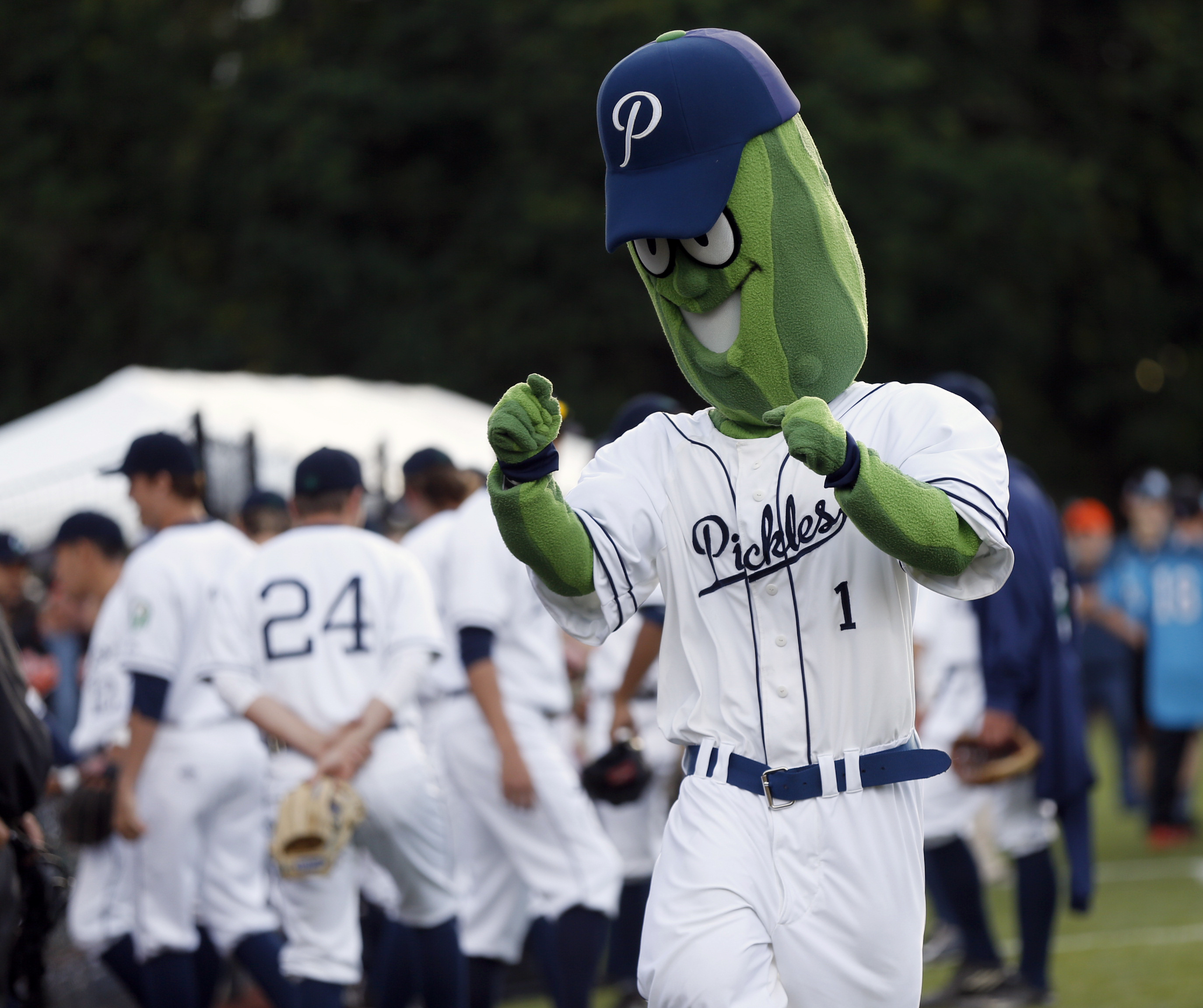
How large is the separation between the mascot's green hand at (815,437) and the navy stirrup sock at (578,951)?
11.7 feet

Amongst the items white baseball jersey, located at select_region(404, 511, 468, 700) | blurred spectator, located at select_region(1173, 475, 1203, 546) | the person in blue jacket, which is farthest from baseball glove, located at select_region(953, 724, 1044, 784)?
blurred spectator, located at select_region(1173, 475, 1203, 546)

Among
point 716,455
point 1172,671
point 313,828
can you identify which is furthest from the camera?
point 1172,671

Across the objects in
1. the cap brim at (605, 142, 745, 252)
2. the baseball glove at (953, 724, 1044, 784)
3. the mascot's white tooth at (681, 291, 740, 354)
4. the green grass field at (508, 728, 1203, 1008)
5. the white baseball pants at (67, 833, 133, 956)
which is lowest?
the green grass field at (508, 728, 1203, 1008)

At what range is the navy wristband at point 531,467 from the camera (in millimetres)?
3164

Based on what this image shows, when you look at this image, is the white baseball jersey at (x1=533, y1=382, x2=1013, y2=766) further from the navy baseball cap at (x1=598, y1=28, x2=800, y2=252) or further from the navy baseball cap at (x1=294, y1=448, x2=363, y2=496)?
the navy baseball cap at (x1=294, y1=448, x2=363, y2=496)

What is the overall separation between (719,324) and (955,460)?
0.58m

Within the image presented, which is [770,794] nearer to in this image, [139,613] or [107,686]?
[139,613]

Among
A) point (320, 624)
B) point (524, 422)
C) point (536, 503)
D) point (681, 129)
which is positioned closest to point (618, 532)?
point (536, 503)

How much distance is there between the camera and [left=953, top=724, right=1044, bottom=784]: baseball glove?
20.1ft

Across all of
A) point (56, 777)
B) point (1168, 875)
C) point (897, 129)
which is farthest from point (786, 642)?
point (897, 129)

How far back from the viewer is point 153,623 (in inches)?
232

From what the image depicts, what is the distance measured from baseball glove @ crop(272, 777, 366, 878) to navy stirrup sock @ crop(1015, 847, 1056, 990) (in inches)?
110

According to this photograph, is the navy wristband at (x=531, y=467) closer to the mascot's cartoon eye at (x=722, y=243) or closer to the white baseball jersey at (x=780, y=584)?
the white baseball jersey at (x=780, y=584)

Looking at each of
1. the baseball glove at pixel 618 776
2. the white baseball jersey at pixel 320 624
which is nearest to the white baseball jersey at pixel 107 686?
the white baseball jersey at pixel 320 624
